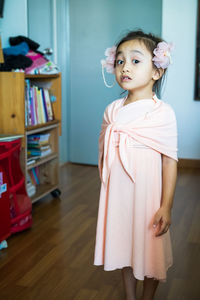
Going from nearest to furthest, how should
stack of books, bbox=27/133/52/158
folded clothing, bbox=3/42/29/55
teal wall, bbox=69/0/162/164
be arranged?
folded clothing, bbox=3/42/29/55, stack of books, bbox=27/133/52/158, teal wall, bbox=69/0/162/164

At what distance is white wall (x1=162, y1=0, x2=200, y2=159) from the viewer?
192 inches

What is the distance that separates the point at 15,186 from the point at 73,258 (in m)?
0.59

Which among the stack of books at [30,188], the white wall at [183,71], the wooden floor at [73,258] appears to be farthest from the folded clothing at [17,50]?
the white wall at [183,71]

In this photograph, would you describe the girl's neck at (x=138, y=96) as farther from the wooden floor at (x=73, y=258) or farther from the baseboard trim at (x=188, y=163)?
the baseboard trim at (x=188, y=163)

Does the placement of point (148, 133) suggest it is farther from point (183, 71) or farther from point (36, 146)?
point (183, 71)

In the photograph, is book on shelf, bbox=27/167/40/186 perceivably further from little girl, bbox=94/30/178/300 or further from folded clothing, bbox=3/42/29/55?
little girl, bbox=94/30/178/300

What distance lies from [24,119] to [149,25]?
2.33 m

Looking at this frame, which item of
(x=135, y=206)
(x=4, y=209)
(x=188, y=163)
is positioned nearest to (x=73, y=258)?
(x=4, y=209)

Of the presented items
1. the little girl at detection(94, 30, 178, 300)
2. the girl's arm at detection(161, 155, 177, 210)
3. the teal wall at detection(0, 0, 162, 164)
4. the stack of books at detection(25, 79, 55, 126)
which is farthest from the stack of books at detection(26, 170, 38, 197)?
the girl's arm at detection(161, 155, 177, 210)

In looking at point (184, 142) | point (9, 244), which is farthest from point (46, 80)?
point (184, 142)

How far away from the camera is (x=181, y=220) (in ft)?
10.5

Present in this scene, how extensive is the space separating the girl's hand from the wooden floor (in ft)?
2.07

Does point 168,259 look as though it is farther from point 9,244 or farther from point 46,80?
point 46,80

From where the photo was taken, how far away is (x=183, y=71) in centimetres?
498
